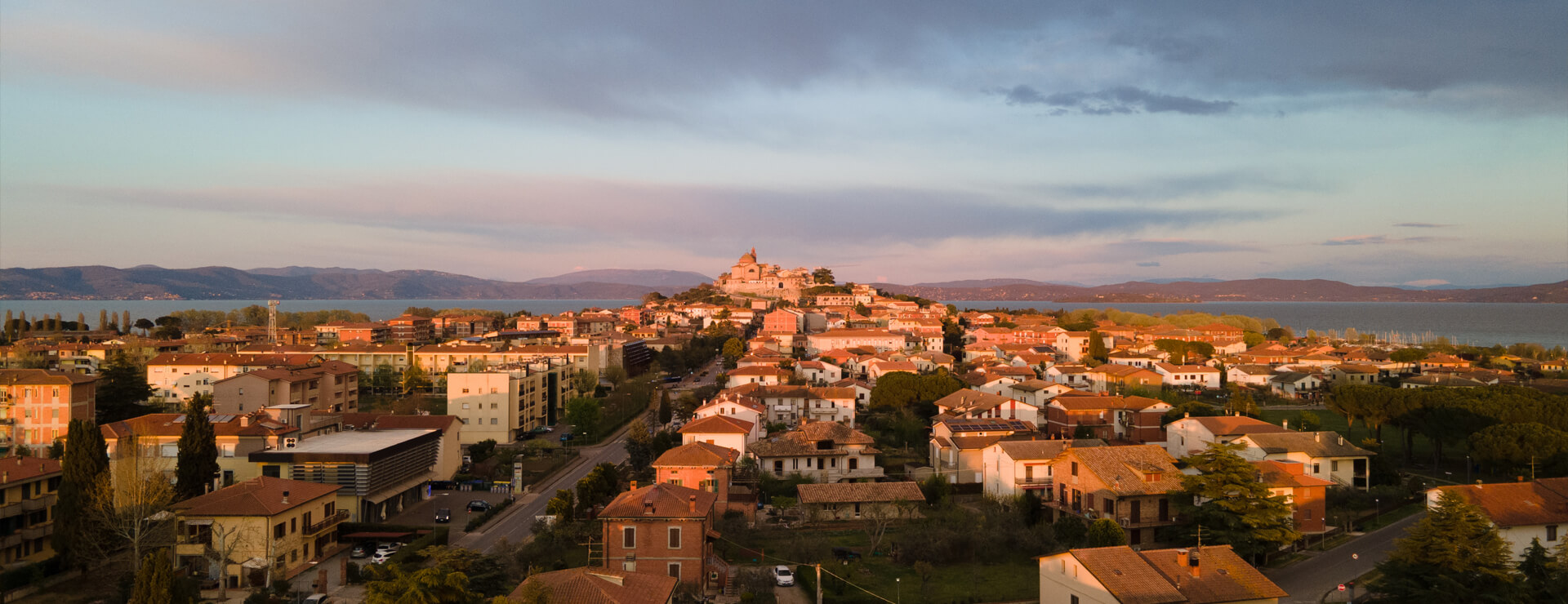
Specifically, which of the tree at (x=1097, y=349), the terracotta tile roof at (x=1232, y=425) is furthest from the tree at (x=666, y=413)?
the tree at (x=1097, y=349)

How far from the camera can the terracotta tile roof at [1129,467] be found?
69.4ft

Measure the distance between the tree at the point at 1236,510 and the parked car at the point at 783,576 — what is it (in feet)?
28.3

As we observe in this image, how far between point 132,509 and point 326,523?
385 cm

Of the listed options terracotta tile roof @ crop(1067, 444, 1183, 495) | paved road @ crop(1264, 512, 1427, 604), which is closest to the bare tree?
terracotta tile roof @ crop(1067, 444, 1183, 495)

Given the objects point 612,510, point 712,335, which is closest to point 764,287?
point 712,335

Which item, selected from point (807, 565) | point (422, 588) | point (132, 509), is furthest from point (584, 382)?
point (422, 588)

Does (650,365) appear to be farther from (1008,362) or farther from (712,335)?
(1008,362)

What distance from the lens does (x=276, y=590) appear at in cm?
1791

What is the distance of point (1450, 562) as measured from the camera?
584 inches

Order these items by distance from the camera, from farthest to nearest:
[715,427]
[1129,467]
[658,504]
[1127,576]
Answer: [715,427], [1129,467], [658,504], [1127,576]

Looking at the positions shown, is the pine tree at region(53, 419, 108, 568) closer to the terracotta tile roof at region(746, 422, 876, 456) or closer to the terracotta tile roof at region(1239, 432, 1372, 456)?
the terracotta tile roof at region(746, 422, 876, 456)

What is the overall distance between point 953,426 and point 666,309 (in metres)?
76.1

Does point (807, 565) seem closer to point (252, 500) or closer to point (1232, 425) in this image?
point (252, 500)

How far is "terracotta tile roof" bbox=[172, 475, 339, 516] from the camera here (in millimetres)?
19281
